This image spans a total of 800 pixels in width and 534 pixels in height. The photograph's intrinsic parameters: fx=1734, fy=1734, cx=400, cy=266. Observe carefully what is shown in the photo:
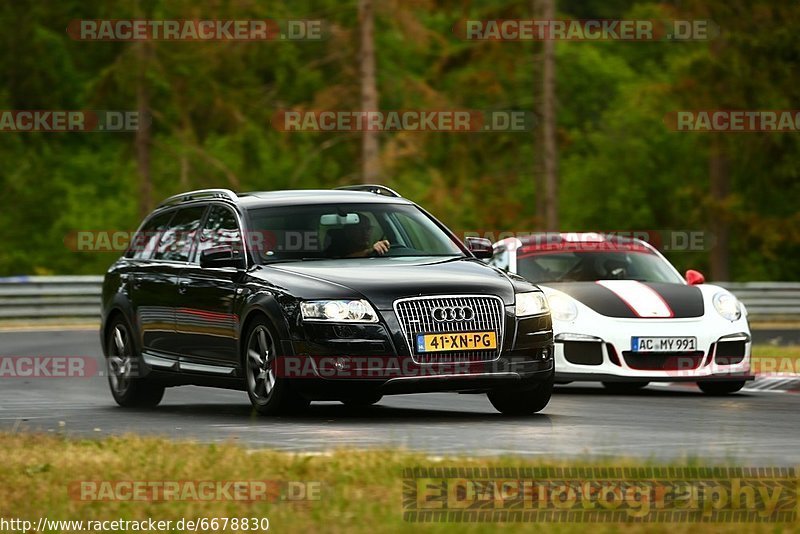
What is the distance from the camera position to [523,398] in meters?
12.9

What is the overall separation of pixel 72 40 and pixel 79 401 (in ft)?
141

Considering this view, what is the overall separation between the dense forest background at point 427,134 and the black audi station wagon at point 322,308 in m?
21.8

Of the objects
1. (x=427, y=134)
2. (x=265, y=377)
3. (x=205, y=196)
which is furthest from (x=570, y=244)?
(x=427, y=134)

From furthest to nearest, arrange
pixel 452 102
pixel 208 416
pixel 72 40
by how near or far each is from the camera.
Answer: pixel 72 40 < pixel 452 102 < pixel 208 416

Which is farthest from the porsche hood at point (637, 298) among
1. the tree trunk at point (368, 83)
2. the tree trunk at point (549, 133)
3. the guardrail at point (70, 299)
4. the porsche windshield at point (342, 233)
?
the tree trunk at point (549, 133)

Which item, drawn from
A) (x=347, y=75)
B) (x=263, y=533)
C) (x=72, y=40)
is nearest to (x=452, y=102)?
(x=347, y=75)

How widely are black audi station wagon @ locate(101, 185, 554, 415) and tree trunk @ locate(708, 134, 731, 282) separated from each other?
3160cm

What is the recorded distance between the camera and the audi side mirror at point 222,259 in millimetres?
12898

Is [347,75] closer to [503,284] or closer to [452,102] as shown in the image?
[452,102]

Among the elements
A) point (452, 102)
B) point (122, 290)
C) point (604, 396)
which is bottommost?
point (604, 396)

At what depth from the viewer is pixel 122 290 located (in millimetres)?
14930

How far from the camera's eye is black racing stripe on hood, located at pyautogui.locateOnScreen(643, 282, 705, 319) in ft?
50.8

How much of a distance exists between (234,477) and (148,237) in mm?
6790

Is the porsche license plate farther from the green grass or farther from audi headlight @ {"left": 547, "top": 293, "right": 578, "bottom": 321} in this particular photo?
the green grass
